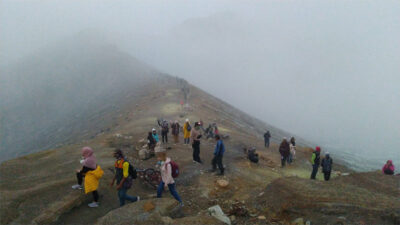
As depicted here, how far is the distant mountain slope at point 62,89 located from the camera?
2320 inches

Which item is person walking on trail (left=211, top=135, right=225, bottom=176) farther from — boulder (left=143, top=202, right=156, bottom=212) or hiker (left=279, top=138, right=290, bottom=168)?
hiker (left=279, top=138, right=290, bottom=168)

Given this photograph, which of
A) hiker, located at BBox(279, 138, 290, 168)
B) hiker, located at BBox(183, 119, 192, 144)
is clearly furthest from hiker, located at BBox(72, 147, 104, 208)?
hiker, located at BBox(279, 138, 290, 168)

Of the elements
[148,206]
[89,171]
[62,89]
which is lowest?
[62,89]

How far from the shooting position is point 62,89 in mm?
95750

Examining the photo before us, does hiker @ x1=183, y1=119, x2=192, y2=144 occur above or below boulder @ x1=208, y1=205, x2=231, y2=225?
above

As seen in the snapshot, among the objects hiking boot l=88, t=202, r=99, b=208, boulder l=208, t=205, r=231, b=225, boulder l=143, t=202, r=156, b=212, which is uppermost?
boulder l=143, t=202, r=156, b=212

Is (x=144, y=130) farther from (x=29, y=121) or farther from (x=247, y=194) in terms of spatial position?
(x=29, y=121)

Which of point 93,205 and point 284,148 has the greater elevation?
point 284,148

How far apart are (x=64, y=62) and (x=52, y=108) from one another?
171 ft

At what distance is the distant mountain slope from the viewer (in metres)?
58.9

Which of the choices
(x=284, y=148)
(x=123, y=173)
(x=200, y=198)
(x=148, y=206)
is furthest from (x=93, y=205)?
(x=284, y=148)

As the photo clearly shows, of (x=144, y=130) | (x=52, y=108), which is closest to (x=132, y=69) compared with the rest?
(x=52, y=108)

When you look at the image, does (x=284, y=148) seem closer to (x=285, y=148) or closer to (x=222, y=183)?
(x=285, y=148)

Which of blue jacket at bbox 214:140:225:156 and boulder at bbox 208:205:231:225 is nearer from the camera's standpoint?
boulder at bbox 208:205:231:225
